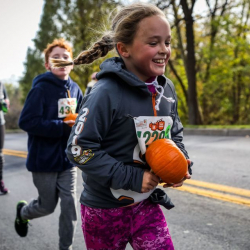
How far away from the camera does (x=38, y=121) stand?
10.5 feet

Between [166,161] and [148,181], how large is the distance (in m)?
0.14

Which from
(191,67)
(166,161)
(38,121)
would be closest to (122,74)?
(166,161)

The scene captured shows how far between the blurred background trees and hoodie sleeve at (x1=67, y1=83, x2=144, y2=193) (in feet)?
35.7

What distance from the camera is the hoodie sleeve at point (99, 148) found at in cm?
183

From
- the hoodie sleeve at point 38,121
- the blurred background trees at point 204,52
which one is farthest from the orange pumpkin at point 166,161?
the blurred background trees at point 204,52

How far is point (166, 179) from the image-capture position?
1913mm

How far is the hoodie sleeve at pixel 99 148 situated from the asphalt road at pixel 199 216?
67.8 inches

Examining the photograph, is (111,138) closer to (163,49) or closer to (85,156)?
(85,156)

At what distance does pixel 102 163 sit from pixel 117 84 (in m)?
0.44

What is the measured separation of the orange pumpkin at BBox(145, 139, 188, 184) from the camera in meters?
1.87

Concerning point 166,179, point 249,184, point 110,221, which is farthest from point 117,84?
point 249,184

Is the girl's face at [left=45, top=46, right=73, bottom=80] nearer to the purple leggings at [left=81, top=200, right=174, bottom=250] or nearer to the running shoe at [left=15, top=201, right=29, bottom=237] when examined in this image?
the running shoe at [left=15, top=201, right=29, bottom=237]

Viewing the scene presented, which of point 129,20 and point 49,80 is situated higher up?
point 129,20

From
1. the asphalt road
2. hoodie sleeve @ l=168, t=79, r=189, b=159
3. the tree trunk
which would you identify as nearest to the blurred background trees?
the tree trunk
